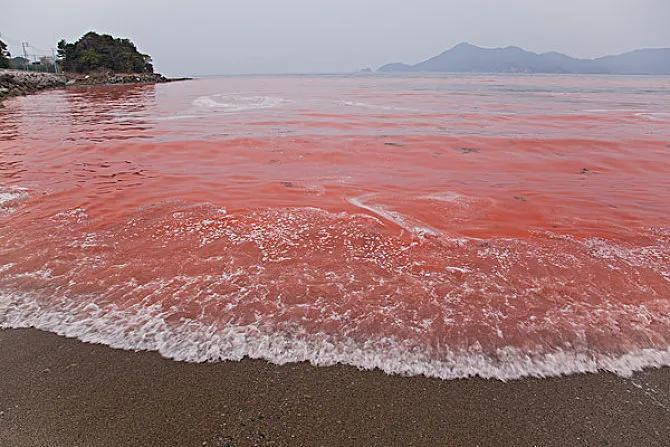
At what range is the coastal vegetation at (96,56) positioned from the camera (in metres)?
83.4

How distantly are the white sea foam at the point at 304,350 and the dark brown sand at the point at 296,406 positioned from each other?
12cm

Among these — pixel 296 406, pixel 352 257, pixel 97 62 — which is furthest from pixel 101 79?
pixel 296 406

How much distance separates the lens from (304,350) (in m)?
3.55

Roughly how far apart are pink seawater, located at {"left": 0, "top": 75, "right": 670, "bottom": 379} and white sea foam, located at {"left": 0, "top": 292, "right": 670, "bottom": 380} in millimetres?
17

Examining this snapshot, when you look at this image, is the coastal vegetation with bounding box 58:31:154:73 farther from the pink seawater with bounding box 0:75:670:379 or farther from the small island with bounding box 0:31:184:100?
the pink seawater with bounding box 0:75:670:379

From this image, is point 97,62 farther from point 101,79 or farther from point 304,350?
point 304,350

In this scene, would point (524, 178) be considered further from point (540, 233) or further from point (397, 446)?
point (397, 446)

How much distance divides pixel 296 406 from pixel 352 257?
258 centimetres

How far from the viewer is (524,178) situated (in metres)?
9.20

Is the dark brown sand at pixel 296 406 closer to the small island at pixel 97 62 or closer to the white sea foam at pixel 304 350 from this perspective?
the white sea foam at pixel 304 350

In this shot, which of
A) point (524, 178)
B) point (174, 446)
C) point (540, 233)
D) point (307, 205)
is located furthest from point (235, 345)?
point (524, 178)

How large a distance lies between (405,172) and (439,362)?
6.84 m

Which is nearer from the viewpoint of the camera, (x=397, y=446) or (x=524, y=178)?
(x=397, y=446)

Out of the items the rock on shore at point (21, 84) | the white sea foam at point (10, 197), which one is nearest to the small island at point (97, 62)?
the rock on shore at point (21, 84)
